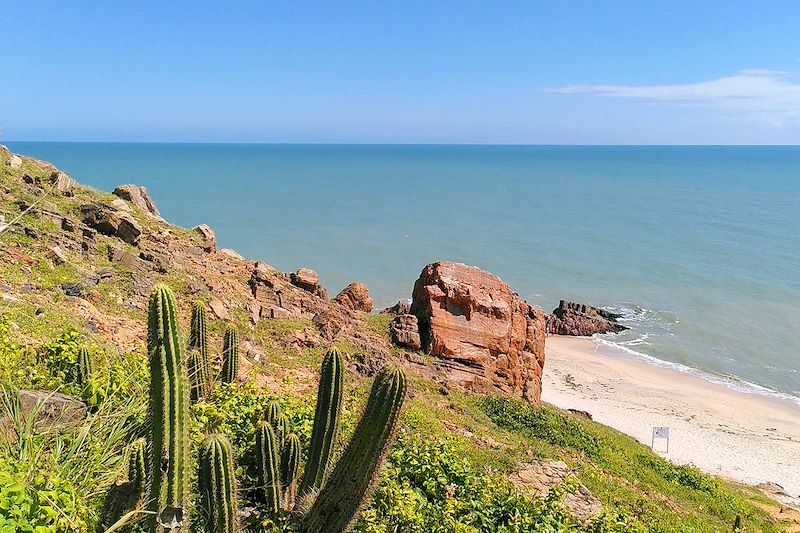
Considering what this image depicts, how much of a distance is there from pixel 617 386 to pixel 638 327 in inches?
386

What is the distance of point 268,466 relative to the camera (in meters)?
6.74

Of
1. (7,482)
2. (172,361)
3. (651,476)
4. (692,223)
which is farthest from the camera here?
(692,223)

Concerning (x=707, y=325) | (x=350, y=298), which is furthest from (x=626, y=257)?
(x=350, y=298)

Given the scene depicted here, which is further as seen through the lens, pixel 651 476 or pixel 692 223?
pixel 692 223

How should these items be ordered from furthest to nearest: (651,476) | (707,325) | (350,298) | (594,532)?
(707,325)
(350,298)
(651,476)
(594,532)

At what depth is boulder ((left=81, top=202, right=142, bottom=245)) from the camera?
1616 cm

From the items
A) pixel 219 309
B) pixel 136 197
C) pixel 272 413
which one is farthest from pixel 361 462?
pixel 136 197

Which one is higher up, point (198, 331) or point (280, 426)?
point (198, 331)

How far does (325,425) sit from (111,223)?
12.4 meters

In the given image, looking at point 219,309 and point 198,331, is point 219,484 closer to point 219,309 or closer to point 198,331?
point 198,331

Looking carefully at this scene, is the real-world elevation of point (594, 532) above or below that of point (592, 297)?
above

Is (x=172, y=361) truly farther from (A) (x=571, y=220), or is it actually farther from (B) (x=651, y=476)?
(A) (x=571, y=220)

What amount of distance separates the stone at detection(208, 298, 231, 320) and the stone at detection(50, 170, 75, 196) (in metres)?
7.31

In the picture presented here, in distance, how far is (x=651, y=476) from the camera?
13.3 m
